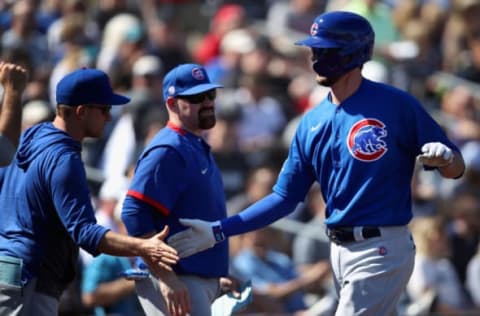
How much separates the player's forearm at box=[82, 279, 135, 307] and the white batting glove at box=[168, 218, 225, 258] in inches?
100

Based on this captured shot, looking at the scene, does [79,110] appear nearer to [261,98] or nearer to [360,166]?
[360,166]

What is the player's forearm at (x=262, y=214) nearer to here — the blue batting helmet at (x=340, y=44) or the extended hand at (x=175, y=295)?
the extended hand at (x=175, y=295)

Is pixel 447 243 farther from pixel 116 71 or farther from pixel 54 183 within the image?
pixel 54 183

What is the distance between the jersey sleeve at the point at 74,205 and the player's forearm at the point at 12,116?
44 centimetres

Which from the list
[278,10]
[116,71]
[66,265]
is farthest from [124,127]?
[66,265]

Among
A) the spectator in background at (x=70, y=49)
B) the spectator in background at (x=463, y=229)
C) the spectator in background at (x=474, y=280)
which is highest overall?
the spectator in background at (x=70, y=49)

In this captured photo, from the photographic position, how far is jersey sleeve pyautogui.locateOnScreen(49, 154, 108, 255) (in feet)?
23.0

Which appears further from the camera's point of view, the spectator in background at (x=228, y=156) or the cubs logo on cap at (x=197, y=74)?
the spectator in background at (x=228, y=156)

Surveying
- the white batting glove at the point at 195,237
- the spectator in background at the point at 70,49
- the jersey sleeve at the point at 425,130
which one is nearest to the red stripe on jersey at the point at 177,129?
the white batting glove at the point at 195,237

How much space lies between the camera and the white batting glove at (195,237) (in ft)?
24.4

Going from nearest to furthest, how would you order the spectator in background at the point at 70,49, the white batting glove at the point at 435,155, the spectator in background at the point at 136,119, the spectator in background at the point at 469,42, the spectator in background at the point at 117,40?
1. the white batting glove at the point at 435,155
2. the spectator in background at the point at 136,119
3. the spectator in background at the point at 70,49
4. the spectator in background at the point at 117,40
5. the spectator in background at the point at 469,42

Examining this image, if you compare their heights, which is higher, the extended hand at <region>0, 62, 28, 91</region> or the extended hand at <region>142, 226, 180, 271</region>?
the extended hand at <region>0, 62, 28, 91</region>

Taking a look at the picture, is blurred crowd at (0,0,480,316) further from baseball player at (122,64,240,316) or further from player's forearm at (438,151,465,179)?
player's forearm at (438,151,465,179)

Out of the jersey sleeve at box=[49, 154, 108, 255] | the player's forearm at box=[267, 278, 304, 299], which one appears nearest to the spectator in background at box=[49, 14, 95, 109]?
the player's forearm at box=[267, 278, 304, 299]
